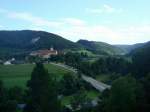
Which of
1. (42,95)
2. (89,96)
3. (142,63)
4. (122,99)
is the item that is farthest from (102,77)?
(122,99)

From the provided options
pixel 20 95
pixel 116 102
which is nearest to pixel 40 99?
pixel 116 102

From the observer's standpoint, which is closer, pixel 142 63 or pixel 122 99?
pixel 122 99

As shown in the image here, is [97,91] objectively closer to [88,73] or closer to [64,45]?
[88,73]

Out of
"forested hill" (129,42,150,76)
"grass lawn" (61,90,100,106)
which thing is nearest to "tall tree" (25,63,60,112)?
"grass lawn" (61,90,100,106)

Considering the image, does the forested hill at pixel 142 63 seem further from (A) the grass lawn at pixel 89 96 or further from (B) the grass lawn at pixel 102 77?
(A) the grass lawn at pixel 89 96

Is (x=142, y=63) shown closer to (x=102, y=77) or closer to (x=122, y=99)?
(x=102, y=77)

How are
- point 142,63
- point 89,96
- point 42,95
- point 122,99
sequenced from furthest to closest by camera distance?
point 142,63 → point 89,96 → point 42,95 → point 122,99

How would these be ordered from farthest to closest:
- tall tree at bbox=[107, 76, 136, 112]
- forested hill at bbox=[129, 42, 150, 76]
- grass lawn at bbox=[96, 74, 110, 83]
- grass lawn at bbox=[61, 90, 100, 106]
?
grass lawn at bbox=[96, 74, 110, 83] < forested hill at bbox=[129, 42, 150, 76] < grass lawn at bbox=[61, 90, 100, 106] < tall tree at bbox=[107, 76, 136, 112]

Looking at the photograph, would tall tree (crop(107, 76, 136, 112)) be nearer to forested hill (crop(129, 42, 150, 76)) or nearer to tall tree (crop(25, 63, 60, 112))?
tall tree (crop(25, 63, 60, 112))
